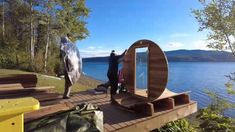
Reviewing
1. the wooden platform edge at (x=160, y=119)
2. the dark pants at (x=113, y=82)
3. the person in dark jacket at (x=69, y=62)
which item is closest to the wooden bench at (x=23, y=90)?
the person in dark jacket at (x=69, y=62)

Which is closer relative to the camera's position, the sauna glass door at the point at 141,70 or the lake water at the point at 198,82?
the sauna glass door at the point at 141,70

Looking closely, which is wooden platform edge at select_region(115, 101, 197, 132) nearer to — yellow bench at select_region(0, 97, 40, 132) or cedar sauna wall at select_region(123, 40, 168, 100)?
cedar sauna wall at select_region(123, 40, 168, 100)

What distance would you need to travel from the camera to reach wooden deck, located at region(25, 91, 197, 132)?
4.91m

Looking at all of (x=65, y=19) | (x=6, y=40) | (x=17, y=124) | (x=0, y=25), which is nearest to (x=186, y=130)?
(x=17, y=124)

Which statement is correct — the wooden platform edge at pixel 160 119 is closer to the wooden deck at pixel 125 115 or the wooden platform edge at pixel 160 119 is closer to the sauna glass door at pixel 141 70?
the wooden deck at pixel 125 115

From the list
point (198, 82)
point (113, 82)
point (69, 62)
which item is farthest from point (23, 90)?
point (198, 82)

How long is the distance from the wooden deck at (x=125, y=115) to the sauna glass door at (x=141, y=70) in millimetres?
1151

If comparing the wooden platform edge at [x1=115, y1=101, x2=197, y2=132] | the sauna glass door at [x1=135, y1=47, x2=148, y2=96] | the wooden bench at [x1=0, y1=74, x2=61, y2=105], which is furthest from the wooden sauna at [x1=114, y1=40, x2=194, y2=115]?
the wooden bench at [x1=0, y1=74, x2=61, y2=105]

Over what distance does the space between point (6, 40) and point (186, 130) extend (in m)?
20.3

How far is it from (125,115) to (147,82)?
50.3 inches

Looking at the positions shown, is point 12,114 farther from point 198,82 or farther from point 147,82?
point 198,82

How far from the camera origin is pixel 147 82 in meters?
6.56

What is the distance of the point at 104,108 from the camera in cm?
651

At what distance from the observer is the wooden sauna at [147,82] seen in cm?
593
